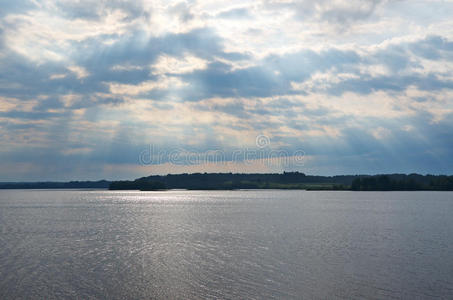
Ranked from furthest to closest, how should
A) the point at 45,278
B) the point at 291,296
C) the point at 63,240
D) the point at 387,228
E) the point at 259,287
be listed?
1. the point at 387,228
2. the point at 63,240
3. the point at 45,278
4. the point at 259,287
5. the point at 291,296

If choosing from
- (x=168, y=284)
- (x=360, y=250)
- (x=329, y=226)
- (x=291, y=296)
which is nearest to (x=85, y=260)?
(x=168, y=284)

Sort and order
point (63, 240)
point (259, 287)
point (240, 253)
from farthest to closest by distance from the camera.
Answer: point (63, 240) → point (240, 253) → point (259, 287)

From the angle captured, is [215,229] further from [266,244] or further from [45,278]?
[45,278]

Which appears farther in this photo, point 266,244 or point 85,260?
point 266,244

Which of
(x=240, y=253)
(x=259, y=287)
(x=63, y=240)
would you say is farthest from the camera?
(x=63, y=240)

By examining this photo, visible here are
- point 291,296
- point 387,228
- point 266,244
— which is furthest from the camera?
point 387,228

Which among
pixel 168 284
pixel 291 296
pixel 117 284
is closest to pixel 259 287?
pixel 291 296

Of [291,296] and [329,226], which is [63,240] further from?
[329,226]

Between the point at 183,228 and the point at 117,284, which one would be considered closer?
the point at 117,284

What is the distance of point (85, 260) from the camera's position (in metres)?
36.3

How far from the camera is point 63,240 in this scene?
4900 cm

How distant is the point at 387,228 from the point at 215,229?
81.3 feet

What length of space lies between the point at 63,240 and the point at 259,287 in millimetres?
30889

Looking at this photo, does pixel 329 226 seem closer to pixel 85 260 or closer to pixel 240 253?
pixel 240 253
